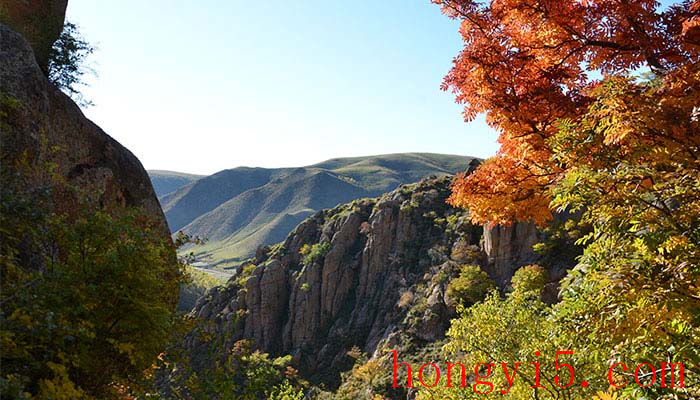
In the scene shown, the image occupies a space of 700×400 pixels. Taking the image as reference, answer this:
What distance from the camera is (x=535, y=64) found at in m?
8.43

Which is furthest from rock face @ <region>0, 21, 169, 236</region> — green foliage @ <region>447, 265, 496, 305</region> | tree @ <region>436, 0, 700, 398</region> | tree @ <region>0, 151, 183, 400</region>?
green foliage @ <region>447, 265, 496, 305</region>

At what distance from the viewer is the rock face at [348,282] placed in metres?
42.0

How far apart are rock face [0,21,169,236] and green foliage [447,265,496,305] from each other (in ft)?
76.2

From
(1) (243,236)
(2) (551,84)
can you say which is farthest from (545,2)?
(1) (243,236)

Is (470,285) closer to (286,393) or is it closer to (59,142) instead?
(286,393)

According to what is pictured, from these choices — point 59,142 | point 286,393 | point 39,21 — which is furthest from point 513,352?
point 39,21

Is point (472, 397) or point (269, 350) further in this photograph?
point (269, 350)

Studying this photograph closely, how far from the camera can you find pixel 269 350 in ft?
152

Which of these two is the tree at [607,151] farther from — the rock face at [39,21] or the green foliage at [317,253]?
the green foliage at [317,253]

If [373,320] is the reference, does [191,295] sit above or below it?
below

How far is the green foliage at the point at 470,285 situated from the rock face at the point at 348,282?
5207 millimetres

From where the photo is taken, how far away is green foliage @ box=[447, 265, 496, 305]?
3123cm

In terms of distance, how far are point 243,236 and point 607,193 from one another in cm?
19509

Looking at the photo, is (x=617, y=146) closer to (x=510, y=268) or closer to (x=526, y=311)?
(x=526, y=311)
